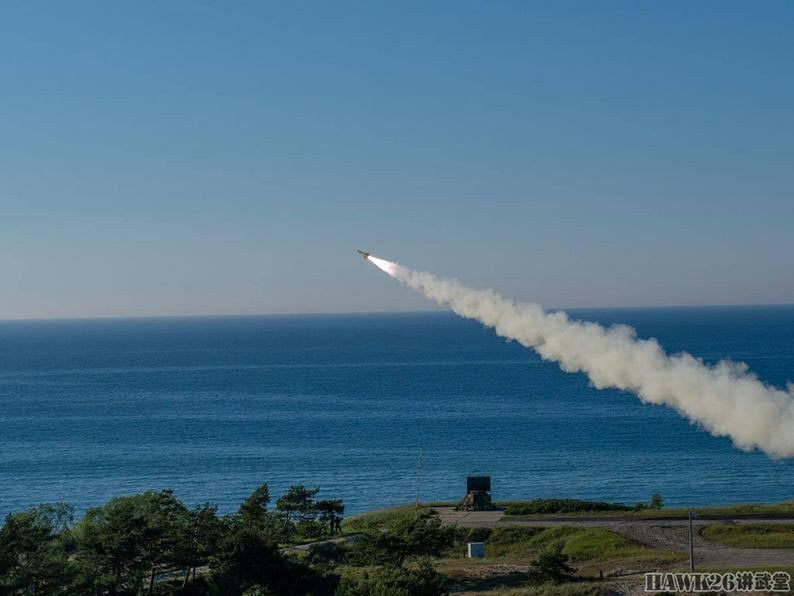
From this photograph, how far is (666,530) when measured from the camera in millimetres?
66062

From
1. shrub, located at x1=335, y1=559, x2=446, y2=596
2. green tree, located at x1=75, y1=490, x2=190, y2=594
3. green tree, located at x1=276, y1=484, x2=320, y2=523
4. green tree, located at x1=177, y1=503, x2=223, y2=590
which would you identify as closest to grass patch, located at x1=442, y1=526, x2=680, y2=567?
shrub, located at x1=335, y1=559, x2=446, y2=596

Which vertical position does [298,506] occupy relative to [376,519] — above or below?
above

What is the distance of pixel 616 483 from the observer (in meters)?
105

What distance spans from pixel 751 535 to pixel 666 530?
18.8 ft

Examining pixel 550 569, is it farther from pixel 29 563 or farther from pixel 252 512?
pixel 29 563

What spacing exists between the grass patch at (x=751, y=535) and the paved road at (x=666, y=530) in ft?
3.19

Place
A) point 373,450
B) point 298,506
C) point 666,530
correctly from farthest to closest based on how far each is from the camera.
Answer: point 373,450 < point 298,506 < point 666,530

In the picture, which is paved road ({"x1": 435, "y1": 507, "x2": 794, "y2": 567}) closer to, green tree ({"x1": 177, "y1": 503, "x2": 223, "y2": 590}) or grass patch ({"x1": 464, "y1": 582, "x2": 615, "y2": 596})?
grass patch ({"x1": 464, "y1": 582, "x2": 615, "y2": 596})

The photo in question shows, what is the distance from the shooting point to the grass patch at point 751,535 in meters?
60.0

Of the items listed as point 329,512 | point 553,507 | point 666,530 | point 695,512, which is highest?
point 695,512

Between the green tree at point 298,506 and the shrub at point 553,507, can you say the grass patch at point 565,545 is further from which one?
the green tree at point 298,506

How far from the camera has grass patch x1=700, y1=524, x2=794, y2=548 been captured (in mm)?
60031

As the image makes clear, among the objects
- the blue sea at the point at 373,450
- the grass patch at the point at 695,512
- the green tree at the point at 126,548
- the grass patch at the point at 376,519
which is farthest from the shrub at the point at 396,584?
the blue sea at the point at 373,450

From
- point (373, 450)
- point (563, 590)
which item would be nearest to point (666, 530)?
point (563, 590)
